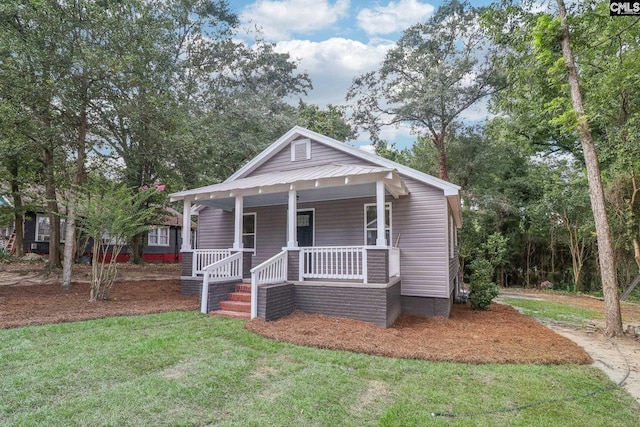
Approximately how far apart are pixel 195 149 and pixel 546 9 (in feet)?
34.9

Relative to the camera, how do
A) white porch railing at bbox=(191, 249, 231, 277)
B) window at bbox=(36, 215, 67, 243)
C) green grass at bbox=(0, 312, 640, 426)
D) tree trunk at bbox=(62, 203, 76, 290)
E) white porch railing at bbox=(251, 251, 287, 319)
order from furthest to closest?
window at bbox=(36, 215, 67, 243), white porch railing at bbox=(191, 249, 231, 277), tree trunk at bbox=(62, 203, 76, 290), white porch railing at bbox=(251, 251, 287, 319), green grass at bbox=(0, 312, 640, 426)

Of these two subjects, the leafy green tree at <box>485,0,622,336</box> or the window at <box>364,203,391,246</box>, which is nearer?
the leafy green tree at <box>485,0,622,336</box>

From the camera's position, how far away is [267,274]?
297 inches

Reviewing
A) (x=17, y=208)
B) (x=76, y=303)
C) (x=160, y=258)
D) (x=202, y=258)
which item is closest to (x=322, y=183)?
(x=202, y=258)

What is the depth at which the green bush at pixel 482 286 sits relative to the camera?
10.2 meters

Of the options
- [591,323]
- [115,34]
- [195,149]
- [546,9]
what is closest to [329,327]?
[591,323]

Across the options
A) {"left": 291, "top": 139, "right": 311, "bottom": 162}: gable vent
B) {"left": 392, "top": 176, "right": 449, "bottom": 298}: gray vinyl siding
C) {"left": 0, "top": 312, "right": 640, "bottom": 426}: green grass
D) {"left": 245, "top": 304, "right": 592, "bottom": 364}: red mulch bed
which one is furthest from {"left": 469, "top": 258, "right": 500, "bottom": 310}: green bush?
{"left": 291, "top": 139, "right": 311, "bottom": 162}: gable vent

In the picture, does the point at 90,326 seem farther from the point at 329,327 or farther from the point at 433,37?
the point at 433,37

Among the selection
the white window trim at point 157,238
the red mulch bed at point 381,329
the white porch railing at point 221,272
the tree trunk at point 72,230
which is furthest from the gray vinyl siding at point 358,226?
the white window trim at point 157,238

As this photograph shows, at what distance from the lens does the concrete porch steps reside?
7652mm

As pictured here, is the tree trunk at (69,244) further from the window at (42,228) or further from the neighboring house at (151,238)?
the window at (42,228)

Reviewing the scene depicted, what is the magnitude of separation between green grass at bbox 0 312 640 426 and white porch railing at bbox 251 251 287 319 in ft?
5.11

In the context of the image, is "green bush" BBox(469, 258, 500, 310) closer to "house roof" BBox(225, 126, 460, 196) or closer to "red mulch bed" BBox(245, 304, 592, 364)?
"red mulch bed" BBox(245, 304, 592, 364)

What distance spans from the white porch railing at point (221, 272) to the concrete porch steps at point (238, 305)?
0.32m
